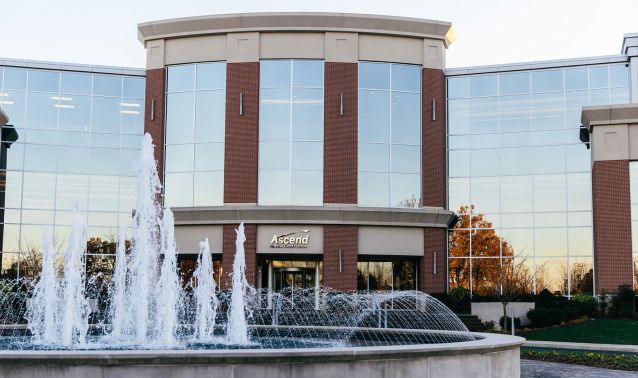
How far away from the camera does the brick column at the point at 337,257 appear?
39.5 meters

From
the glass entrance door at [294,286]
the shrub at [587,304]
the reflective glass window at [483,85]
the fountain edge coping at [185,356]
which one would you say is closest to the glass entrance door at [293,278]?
the glass entrance door at [294,286]

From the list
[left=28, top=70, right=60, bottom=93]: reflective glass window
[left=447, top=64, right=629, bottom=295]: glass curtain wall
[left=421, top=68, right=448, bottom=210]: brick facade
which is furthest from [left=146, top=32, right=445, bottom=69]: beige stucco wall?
[left=28, top=70, right=60, bottom=93]: reflective glass window

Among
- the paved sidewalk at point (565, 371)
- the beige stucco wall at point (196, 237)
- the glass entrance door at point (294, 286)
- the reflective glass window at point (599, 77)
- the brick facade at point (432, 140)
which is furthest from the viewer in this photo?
the reflective glass window at point (599, 77)

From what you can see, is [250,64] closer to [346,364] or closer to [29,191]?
[29,191]

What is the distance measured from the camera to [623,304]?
1449 inches

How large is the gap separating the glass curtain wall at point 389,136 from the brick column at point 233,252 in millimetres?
5543

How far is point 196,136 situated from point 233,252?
6.19 m

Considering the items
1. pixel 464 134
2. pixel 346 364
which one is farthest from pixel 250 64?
pixel 346 364

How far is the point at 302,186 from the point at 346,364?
2877 cm

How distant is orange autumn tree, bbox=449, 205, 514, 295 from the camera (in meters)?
43.8

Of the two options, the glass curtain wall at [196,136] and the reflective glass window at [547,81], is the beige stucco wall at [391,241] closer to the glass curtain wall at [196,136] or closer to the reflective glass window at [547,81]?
the glass curtain wall at [196,136]

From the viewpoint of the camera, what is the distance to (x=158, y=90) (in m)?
42.2

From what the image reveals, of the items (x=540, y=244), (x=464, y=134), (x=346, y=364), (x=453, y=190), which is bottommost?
(x=346, y=364)

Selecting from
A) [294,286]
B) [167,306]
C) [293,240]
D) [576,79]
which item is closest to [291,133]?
[293,240]
